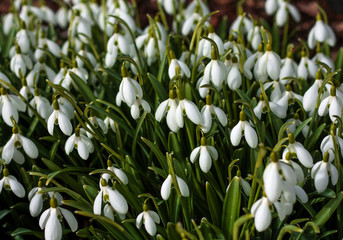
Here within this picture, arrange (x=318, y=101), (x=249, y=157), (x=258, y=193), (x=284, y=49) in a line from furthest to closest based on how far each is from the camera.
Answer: (x=284, y=49) < (x=249, y=157) < (x=318, y=101) < (x=258, y=193)

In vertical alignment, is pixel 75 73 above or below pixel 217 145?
above

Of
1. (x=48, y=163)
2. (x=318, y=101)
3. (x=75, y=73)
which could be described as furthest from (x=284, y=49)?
(x=48, y=163)

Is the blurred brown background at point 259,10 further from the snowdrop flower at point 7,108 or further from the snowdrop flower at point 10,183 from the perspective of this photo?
the snowdrop flower at point 10,183

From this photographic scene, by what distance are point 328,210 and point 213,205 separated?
39cm

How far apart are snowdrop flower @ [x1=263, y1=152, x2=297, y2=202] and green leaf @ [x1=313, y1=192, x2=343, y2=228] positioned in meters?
0.36

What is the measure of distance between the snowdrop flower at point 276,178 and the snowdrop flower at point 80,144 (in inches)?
28.0

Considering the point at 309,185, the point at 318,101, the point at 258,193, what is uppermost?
the point at 318,101

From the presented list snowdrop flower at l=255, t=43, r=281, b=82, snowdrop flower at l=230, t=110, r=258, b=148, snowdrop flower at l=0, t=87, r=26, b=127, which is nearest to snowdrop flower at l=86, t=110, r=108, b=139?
snowdrop flower at l=0, t=87, r=26, b=127

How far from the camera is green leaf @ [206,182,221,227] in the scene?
Answer: 1.76 metres

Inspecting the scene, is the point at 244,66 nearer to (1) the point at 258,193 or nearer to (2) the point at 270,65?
(2) the point at 270,65

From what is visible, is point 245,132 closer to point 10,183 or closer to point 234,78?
point 234,78

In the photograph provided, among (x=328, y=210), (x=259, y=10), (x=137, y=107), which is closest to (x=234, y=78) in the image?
(x=137, y=107)

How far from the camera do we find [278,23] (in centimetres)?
277

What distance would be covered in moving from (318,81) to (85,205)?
98 centimetres
